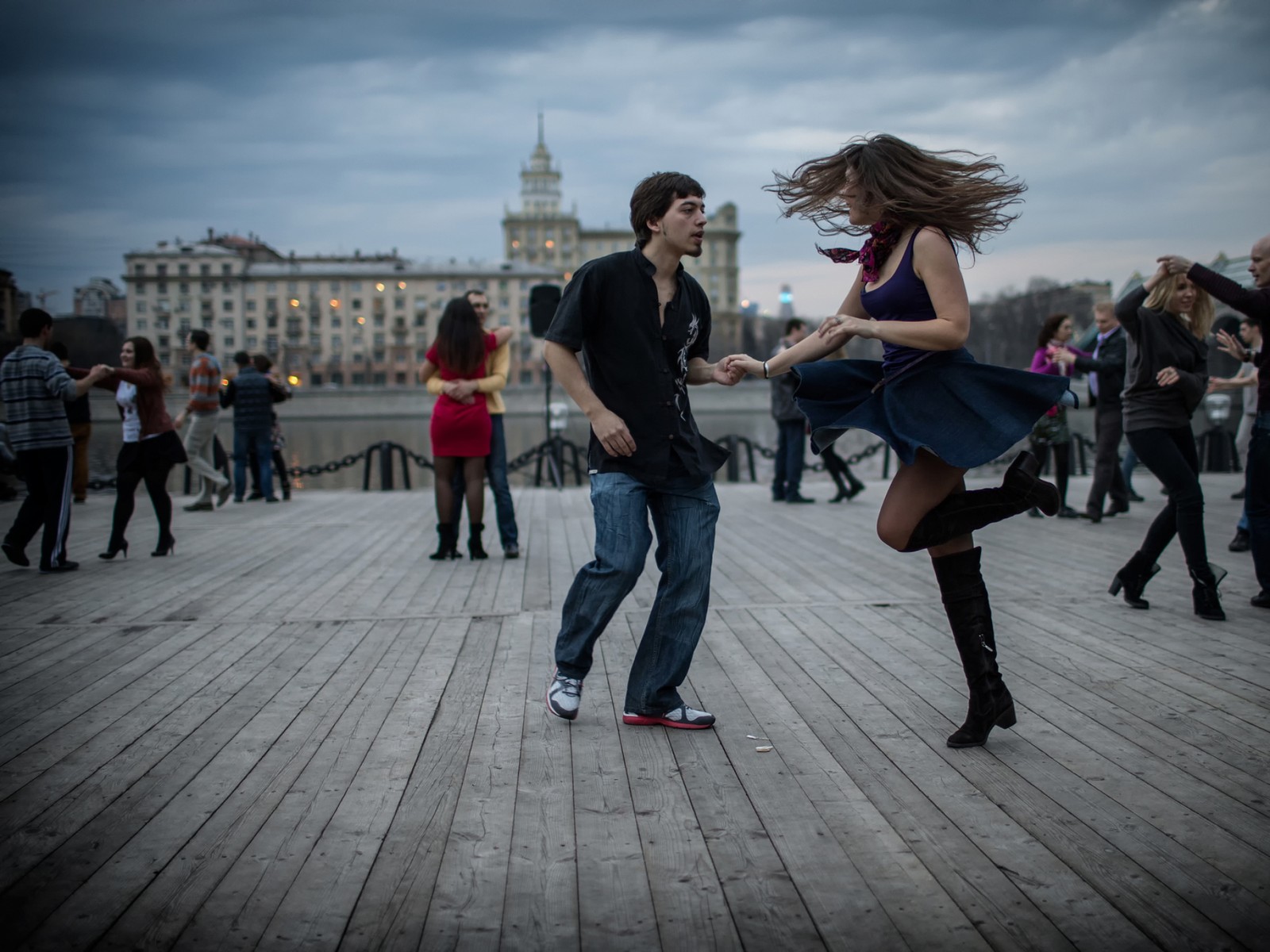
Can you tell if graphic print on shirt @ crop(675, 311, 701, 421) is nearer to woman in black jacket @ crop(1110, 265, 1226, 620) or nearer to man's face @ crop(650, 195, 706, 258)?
man's face @ crop(650, 195, 706, 258)

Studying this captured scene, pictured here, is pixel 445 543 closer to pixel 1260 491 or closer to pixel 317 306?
pixel 1260 491

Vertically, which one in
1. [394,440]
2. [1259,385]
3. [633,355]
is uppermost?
[633,355]

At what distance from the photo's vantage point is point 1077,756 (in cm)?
308

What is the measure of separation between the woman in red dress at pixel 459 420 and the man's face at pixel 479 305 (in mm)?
91

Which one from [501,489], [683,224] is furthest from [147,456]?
[683,224]

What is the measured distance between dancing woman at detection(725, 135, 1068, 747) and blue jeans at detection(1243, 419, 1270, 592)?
2.48m

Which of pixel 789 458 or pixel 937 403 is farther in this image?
pixel 789 458

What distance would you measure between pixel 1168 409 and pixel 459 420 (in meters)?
4.55

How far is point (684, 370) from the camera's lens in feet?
11.9

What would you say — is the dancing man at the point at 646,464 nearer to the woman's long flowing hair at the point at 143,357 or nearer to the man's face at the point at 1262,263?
the man's face at the point at 1262,263

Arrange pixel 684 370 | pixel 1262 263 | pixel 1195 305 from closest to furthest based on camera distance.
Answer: pixel 684 370 < pixel 1262 263 < pixel 1195 305

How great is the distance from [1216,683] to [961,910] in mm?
2305

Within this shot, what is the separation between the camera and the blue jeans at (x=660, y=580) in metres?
3.42

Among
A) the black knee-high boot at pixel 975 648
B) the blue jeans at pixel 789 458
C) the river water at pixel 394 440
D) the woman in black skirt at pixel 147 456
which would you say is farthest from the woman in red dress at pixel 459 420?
the river water at pixel 394 440
